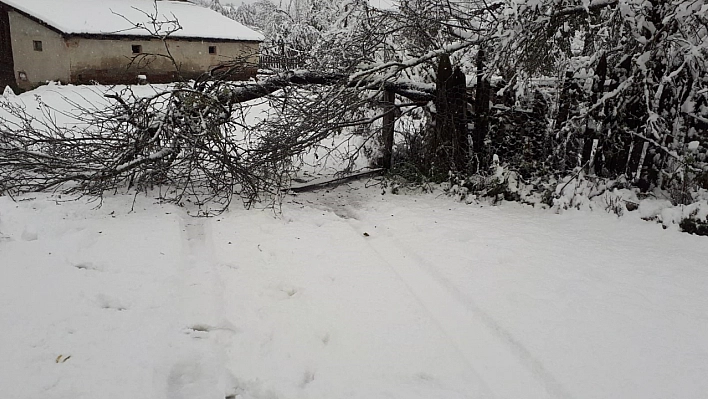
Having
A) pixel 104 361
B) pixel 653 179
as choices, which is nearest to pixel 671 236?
pixel 653 179

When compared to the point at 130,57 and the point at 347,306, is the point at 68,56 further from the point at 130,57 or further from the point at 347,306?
the point at 347,306

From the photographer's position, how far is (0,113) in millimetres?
12203

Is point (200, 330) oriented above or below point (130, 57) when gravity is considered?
below

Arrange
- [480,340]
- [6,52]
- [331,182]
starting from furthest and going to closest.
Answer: [6,52] < [331,182] < [480,340]

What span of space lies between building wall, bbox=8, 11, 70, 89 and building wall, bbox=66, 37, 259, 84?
21.2 inches

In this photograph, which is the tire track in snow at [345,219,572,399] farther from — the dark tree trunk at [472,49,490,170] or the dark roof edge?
the dark roof edge

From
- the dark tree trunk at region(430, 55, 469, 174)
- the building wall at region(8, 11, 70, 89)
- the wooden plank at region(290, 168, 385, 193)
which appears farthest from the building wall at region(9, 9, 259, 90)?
the dark tree trunk at region(430, 55, 469, 174)

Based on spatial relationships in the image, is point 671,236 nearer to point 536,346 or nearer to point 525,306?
point 525,306

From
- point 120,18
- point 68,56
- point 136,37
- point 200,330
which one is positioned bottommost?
point 200,330

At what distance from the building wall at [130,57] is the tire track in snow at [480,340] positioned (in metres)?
16.1

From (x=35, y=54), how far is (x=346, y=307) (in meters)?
22.7

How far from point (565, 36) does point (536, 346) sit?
4993 millimetres

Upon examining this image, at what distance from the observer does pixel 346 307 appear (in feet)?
12.1

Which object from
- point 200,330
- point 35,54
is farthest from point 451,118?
point 35,54
